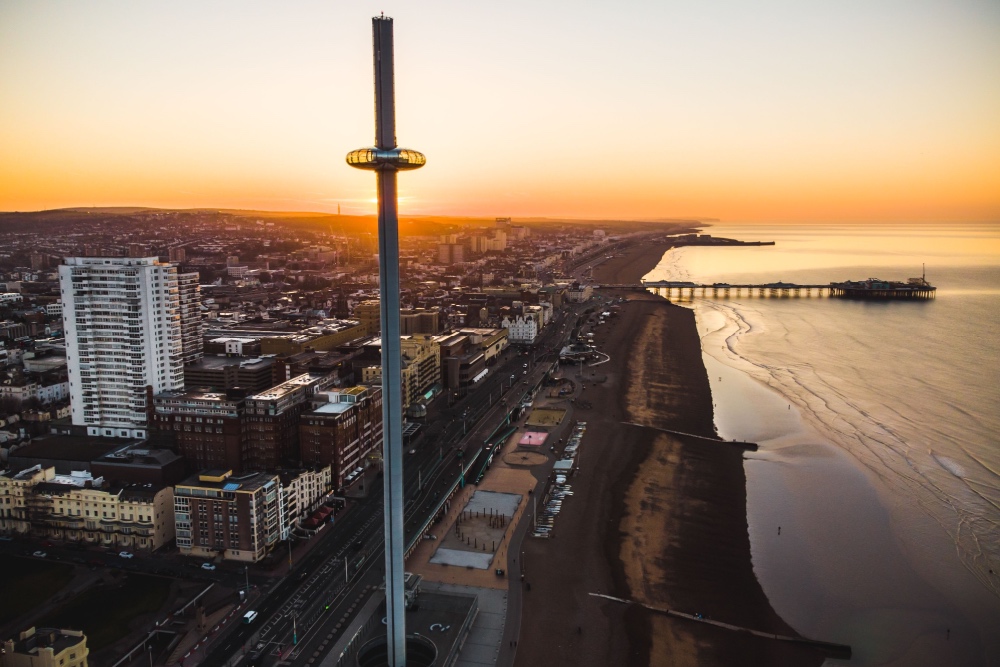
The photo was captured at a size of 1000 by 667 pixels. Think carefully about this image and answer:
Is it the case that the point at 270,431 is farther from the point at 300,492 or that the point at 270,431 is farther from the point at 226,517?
the point at 226,517

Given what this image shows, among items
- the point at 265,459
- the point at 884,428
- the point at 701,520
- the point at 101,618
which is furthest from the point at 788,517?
the point at 101,618

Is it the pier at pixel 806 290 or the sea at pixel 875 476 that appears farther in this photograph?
the pier at pixel 806 290

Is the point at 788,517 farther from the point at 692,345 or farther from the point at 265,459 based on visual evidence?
the point at 692,345

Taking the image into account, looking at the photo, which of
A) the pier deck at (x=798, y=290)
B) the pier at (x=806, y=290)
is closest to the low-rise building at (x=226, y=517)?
the pier at (x=806, y=290)

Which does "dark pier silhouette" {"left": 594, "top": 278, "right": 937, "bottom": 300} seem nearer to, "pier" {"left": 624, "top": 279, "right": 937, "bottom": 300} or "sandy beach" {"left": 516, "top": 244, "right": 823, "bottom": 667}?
"pier" {"left": 624, "top": 279, "right": 937, "bottom": 300}

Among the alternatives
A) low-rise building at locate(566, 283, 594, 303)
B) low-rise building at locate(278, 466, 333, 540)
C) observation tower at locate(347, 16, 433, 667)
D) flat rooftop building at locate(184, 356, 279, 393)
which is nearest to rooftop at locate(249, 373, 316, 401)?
low-rise building at locate(278, 466, 333, 540)

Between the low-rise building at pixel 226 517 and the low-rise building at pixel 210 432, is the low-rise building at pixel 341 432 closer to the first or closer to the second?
the low-rise building at pixel 210 432
